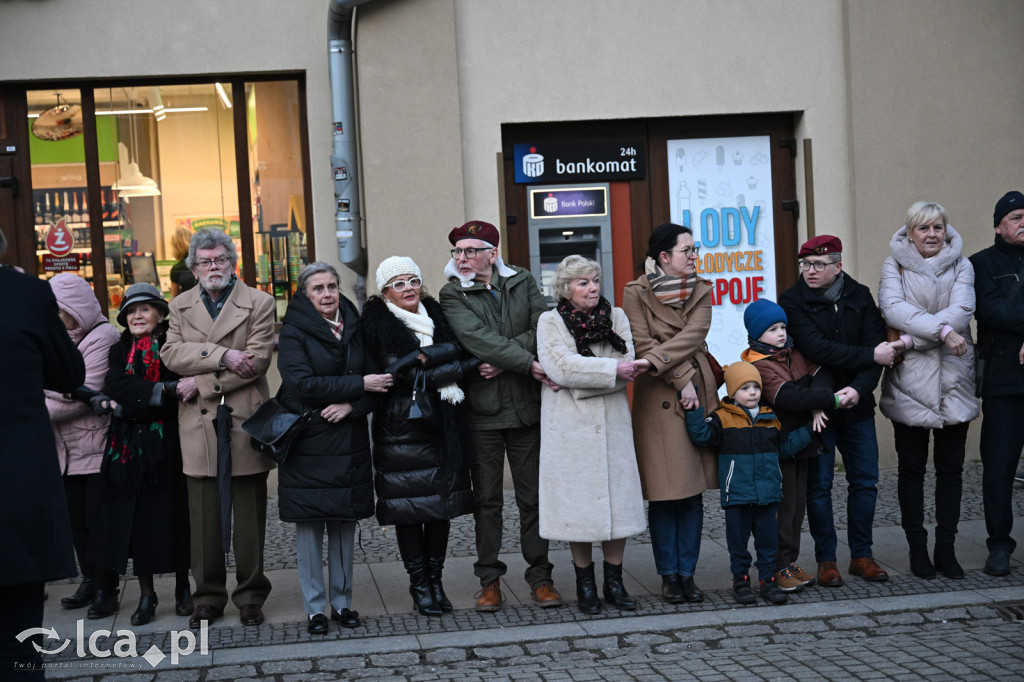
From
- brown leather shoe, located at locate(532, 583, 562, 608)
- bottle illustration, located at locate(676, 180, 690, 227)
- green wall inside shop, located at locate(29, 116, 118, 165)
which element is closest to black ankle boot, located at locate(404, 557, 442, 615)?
brown leather shoe, located at locate(532, 583, 562, 608)

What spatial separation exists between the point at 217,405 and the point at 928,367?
392 cm

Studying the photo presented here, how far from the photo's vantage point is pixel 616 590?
6.37m

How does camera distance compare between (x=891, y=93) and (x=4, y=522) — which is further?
(x=891, y=93)

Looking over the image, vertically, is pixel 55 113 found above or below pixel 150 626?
above

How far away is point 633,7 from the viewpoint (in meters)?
9.71

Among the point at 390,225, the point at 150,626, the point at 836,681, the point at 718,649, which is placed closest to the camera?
the point at 836,681

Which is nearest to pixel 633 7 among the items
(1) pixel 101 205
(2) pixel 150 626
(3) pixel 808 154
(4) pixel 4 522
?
(3) pixel 808 154

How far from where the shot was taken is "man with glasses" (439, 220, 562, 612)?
641 cm

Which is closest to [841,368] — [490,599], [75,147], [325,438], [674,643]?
[674,643]

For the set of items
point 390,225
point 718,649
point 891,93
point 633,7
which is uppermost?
point 633,7

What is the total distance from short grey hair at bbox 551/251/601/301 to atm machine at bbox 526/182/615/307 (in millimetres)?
3552

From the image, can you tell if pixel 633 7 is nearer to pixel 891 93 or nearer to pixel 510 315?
pixel 891 93

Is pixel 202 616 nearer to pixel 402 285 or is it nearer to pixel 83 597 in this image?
pixel 83 597

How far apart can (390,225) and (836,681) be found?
546 cm
